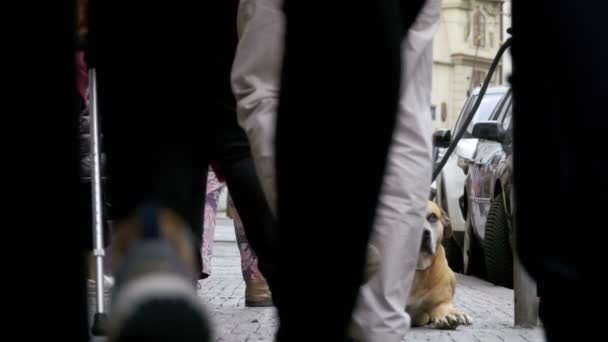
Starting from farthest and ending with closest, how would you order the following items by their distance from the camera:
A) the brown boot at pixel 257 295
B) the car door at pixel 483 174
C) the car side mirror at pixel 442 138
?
the car door at pixel 483 174
the car side mirror at pixel 442 138
the brown boot at pixel 257 295

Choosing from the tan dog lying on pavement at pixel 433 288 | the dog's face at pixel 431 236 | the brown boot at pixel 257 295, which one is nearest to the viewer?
the tan dog lying on pavement at pixel 433 288

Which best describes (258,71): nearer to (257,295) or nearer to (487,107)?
(257,295)

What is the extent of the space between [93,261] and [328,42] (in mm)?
4393

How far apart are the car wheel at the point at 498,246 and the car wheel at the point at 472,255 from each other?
1241 mm

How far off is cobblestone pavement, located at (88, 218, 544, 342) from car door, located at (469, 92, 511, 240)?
52 centimetres

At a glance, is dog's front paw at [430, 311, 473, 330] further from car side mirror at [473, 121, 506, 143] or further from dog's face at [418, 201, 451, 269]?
car side mirror at [473, 121, 506, 143]

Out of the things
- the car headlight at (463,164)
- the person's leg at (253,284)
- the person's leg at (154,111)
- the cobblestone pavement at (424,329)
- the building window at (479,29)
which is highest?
the building window at (479,29)

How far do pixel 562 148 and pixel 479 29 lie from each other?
8213cm

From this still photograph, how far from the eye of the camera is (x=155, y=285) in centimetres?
159

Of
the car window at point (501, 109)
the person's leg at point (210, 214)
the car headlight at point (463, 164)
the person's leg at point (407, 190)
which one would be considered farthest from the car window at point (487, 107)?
the person's leg at point (407, 190)

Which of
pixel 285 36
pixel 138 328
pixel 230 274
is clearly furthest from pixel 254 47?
pixel 230 274

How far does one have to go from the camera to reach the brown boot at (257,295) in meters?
8.07

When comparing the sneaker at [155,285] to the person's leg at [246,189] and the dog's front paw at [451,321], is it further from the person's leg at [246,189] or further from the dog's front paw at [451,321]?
the dog's front paw at [451,321]

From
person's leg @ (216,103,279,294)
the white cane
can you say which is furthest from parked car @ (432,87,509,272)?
person's leg @ (216,103,279,294)
